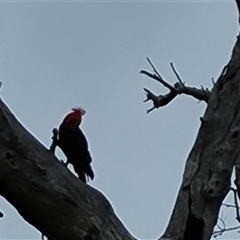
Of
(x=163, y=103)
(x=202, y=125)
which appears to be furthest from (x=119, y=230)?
(x=163, y=103)

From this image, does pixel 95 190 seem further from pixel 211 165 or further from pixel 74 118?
pixel 74 118

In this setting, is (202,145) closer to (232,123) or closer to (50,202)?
(232,123)

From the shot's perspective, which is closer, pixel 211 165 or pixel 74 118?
pixel 211 165

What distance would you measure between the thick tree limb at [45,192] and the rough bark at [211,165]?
38 centimetres

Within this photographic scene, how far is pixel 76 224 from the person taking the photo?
2.54 m

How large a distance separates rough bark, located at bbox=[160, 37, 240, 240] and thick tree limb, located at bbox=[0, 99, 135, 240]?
14.9 inches

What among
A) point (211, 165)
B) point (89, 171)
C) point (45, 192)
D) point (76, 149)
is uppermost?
point (76, 149)

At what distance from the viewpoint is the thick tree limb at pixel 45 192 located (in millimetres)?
2475

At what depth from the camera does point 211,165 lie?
9.48 feet

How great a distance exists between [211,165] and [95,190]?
1.96 feet

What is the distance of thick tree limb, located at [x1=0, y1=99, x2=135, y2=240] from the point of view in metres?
2.47

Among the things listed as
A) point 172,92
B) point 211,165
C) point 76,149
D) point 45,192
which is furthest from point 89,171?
point 45,192

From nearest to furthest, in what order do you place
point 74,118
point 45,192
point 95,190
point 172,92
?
point 45,192 → point 95,190 → point 172,92 → point 74,118

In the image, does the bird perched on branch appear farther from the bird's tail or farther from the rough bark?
the rough bark
